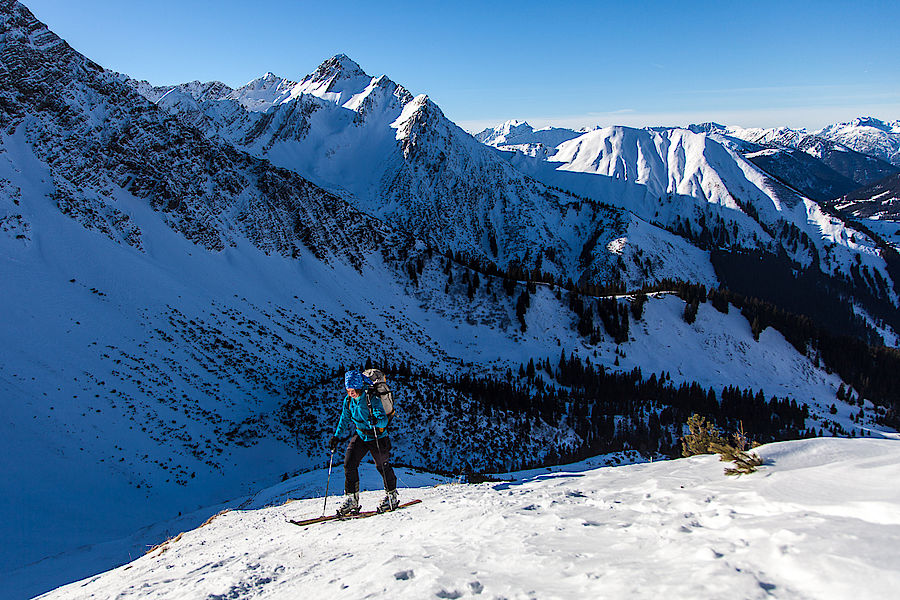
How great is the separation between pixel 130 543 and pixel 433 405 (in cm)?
2244

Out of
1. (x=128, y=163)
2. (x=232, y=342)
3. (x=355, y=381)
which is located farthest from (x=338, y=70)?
(x=355, y=381)

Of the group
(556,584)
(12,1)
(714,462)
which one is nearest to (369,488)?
A: (714,462)

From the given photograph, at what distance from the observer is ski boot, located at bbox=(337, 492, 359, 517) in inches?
405

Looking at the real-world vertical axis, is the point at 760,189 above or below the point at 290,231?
→ above

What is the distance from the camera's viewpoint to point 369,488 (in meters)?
15.4

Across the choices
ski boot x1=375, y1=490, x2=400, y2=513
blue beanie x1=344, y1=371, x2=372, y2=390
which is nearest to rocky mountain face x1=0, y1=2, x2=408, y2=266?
blue beanie x1=344, y1=371, x2=372, y2=390

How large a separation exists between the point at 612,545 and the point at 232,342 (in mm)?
41284

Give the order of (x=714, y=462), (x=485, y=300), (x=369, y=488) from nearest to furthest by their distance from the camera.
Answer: (x=714, y=462)
(x=369, y=488)
(x=485, y=300)

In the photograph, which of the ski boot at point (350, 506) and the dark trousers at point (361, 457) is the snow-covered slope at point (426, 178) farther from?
the ski boot at point (350, 506)

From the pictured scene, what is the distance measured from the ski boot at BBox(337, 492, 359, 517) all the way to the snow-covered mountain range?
9183 millimetres

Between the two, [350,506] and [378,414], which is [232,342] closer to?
[350,506]

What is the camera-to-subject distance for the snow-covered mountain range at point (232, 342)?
25.1 m

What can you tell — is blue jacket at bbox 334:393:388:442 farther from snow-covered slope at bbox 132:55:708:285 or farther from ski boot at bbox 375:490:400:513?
snow-covered slope at bbox 132:55:708:285

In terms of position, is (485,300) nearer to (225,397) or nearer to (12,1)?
(225,397)
